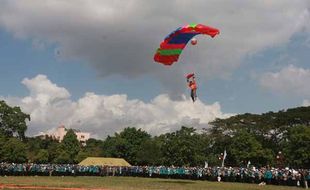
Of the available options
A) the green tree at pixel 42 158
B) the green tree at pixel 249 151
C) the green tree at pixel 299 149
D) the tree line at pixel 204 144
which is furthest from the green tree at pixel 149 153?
the green tree at pixel 299 149

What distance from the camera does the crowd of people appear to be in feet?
127

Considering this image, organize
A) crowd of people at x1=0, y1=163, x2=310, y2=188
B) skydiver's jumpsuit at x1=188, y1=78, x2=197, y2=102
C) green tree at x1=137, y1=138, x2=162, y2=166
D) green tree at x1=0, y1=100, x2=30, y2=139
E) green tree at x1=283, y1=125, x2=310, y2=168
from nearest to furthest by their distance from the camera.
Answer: skydiver's jumpsuit at x1=188, y1=78, x2=197, y2=102 → crowd of people at x1=0, y1=163, x2=310, y2=188 → green tree at x1=283, y1=125, x2=310, y2=168 → green tree at x1=0, y1=100, x2=30, y2=139 → green tree at x1=137, y1=138, x2=162, y2=166

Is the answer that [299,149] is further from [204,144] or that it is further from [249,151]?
[204,144]

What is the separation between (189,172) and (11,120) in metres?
43.1

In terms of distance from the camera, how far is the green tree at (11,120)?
81750 mm

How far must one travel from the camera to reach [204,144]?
278ft

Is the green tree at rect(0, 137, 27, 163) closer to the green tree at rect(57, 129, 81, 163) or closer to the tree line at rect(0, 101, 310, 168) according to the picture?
the tree line at rect(0, 101, 310, 168)

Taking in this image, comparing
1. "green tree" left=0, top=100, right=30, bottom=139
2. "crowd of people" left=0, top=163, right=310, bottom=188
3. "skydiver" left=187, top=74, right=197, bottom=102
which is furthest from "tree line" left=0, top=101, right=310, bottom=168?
"skydiver" left=187, top=74, right=197, bottom=102

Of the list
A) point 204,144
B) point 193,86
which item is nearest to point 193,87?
point 193,86

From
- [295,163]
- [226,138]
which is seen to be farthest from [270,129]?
[295,163]

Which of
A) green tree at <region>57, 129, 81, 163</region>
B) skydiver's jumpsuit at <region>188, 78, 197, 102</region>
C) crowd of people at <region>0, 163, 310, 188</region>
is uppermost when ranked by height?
green tree at <region>57, 129, 81, 163</region>

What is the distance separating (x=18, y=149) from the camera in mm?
74625

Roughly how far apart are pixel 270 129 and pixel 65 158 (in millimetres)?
34219

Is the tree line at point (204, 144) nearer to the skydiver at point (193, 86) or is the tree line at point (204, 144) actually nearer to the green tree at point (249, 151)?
the green tree at point (249, 151)
